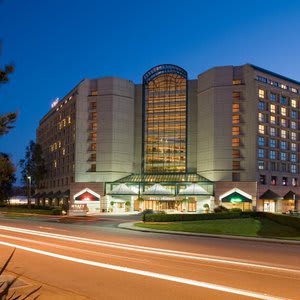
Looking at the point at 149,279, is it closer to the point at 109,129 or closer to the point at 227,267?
the point at 227,267

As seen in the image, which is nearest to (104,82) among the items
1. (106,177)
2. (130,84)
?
(130,84)

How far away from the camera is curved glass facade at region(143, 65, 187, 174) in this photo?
94438 millimetres

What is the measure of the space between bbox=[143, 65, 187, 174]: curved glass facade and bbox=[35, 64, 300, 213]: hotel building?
230 millimetres

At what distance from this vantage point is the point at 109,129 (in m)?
91.6

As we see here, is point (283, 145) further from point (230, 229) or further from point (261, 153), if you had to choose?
point (230, 229)

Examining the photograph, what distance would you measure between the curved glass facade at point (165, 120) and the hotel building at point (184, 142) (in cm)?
23

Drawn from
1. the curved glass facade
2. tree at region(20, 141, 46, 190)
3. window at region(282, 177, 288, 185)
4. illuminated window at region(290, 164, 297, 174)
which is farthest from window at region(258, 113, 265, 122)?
tree at region(20, 141, 46, 190)

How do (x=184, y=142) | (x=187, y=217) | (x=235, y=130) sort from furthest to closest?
(x=184, y=142), (x=235, y=130), (x=187, y=217)

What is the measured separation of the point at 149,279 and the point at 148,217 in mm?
32667

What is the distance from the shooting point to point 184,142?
94125 millimetres

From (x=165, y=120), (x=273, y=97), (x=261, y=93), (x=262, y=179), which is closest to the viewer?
(x=262, y=179)

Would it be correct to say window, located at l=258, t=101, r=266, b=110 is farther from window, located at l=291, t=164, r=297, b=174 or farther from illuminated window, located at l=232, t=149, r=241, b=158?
window, located at l=291, t=164, r=297, b=174

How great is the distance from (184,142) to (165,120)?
22.6ft

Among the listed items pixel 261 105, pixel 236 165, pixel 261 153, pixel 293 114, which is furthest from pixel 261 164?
pixel 293 114
